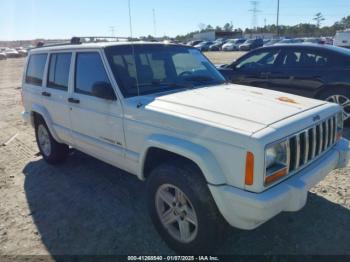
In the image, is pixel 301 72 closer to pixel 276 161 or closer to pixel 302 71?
pixel 302 71

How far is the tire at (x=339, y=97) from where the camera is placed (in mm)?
6555

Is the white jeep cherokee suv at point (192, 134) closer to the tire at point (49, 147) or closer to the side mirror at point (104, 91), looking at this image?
the side mirror at point (104, 91)

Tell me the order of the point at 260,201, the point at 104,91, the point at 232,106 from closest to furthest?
the point at 260,201 < the point at 232,106 < the point at 104,91

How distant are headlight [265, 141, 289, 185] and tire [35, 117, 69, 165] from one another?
12.4 ft

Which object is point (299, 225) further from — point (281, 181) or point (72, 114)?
point (72, 114)

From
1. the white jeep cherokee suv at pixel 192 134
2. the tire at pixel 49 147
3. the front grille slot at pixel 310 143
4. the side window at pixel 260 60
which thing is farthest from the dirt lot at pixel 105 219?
the side window at pixel 260 60

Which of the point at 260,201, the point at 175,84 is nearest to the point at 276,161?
the point at 260,201

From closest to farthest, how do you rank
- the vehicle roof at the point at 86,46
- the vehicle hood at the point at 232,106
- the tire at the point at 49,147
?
the vehicle hood at the point at 232,106, the vehicle roof at the point at 86,46, the tire at the point at 49,147

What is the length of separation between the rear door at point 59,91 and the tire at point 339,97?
4.91 metres

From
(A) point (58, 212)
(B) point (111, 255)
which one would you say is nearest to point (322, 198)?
(B) point (111, 255)

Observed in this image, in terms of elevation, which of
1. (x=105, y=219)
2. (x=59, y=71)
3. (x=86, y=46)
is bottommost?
(x=105, y=219)

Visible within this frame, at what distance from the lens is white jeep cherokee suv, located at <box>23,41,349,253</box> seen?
265 cm

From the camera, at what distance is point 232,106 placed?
3.23 m

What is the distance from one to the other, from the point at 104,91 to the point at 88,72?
27.1 inches
